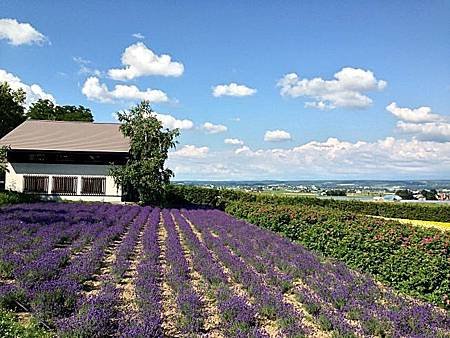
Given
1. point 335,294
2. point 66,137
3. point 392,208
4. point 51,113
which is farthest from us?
point 51,113

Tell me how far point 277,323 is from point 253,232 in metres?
9.67

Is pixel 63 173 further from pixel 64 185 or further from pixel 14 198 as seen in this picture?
pixel 14 198

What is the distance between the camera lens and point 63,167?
31453 millimetres

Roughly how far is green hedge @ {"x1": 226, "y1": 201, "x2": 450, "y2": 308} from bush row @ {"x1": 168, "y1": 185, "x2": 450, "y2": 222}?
18.0 m

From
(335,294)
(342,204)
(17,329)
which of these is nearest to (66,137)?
(342,204)

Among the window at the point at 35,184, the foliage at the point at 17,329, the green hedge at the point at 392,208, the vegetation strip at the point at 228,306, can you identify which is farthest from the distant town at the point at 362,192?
the foliage at the point at 17,329

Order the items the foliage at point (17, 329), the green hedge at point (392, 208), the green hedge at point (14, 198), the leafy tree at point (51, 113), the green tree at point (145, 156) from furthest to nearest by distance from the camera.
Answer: the leafy tree at point (51, 113) < the green hedge at point (392, 208) < the green tree at point (145, 156) < the green hedge at point (14, 198) < the foliage at point (17, 329)

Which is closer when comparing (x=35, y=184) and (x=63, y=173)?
(x=35, y=184)

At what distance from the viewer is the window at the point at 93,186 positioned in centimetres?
3150

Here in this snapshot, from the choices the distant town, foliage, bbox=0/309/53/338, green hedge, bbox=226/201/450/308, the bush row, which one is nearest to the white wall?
the bush row

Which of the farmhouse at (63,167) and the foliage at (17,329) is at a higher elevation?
the farmhouse at (63,167)

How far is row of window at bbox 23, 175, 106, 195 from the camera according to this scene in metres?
31.0

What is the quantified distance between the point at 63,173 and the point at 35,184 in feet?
6.50

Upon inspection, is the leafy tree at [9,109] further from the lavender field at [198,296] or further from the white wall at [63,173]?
the lavender field at [198,296]
